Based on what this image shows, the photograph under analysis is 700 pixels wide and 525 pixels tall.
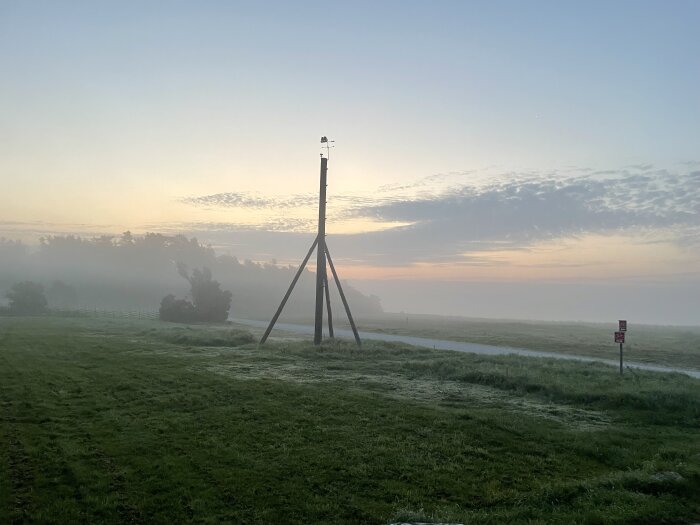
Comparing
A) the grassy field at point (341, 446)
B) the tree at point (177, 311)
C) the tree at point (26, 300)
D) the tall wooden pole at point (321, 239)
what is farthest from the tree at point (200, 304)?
the grassy field at point (341, 446)

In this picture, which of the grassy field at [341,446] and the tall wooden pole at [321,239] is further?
the tall wooden pole at [321,239]

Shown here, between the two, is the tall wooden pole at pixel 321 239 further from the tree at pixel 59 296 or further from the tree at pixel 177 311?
the tree at pixel 59 296

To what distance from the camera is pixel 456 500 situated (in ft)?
36.1

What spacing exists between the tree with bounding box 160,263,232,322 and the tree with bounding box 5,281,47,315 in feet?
73.0

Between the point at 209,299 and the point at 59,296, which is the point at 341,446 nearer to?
the point at 209,299

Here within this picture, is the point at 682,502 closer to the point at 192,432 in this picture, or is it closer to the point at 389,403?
the point at 389,403

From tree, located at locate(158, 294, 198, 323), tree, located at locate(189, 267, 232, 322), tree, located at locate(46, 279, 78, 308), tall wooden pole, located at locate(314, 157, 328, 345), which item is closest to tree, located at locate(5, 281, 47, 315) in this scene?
tree, located at locate(158, 294, 198, 323)

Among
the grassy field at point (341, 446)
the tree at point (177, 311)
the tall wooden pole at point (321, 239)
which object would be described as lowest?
the tree at point (177, 311)

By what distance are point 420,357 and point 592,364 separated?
1228 cm

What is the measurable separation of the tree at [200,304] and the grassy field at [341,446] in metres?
68.4

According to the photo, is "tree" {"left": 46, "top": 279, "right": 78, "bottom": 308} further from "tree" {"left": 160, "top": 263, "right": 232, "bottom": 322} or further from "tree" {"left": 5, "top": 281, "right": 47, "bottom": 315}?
"tree" {"left": 160, "top": 263, "right": 232, "bottom": 322}

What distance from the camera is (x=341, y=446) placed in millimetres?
14602

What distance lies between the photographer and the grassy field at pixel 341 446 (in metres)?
10.4

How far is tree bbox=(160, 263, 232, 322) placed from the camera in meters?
95.6
